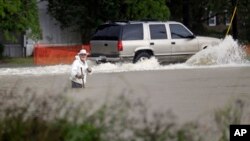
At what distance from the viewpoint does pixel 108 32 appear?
2559 cm

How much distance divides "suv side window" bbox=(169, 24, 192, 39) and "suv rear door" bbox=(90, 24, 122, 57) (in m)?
2.33

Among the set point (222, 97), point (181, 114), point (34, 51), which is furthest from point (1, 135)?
point (34, 51)

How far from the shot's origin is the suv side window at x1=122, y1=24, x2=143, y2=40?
25125mm

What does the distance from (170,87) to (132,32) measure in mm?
7572

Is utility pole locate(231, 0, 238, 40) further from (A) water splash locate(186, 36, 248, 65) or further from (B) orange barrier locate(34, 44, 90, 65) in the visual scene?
(A) water splash locate(186, 36, 248, 65)

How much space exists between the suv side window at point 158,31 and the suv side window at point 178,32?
0.36 metres

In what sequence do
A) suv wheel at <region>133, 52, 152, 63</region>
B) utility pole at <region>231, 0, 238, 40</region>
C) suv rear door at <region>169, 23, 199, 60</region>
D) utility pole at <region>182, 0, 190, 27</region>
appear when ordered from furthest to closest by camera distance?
1. utility pole at <region>182, 0, 190, 27</region>
2. utility pole at <region>231, 0, 238, 40</region>
3. suv rear door at <region>169, 23, 199, 60</region>
4. suv wheel at <region>133, 52, 152, 63</region>

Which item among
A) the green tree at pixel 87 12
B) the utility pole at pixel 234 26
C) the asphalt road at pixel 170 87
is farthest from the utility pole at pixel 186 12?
the asphalt road at pixel 170 87

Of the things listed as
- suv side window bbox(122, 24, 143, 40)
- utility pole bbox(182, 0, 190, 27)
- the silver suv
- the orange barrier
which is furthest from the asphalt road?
utility pole bbox(182, 0, 190, 27)

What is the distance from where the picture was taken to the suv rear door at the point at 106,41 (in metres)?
25.0

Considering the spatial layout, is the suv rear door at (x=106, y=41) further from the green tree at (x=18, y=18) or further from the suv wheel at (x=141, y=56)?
the green tree at (x=18, y=18)

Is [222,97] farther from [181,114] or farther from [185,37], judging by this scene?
[185,37]

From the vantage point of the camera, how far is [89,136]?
613 cm

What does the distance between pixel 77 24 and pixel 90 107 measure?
2830 centimetres
